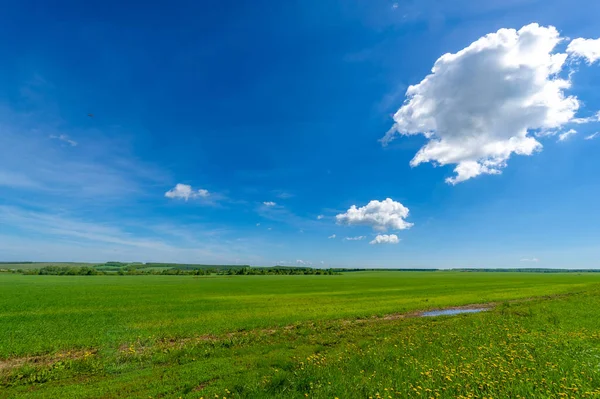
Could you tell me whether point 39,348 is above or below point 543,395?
below

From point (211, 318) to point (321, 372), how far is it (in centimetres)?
1853

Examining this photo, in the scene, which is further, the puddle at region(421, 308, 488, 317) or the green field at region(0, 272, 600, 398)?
the puddle at region(421, 308, 488, 317)

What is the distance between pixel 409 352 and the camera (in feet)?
43.3

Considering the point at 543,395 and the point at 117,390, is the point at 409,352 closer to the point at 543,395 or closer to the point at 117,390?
the point at 543,395

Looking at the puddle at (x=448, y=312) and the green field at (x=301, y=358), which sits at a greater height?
the green field at (x=301, y=358)

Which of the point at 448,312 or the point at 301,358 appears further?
the point at 448,312

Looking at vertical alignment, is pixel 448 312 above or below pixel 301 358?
below

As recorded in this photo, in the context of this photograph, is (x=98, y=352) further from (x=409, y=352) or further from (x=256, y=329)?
(x=409, y=352)

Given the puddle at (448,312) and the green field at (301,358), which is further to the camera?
the puddle at (448,312)

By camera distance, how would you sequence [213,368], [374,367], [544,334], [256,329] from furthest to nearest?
[256,329]
[544,334]
[213,368]
[374,367]

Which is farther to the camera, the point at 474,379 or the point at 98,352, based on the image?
the point at 98,352

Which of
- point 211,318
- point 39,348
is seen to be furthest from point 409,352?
point 39,348

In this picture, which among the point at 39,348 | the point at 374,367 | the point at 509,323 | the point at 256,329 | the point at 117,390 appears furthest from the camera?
the point at 256,329

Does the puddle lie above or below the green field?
below
